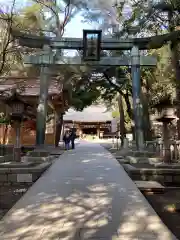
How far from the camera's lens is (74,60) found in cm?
1519

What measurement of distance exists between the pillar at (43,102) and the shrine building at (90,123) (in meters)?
32.1

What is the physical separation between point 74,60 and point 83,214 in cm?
1082

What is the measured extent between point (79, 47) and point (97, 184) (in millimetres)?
8796

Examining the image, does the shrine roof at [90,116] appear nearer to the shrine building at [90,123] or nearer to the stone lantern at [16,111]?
the shrine building at [90,123]

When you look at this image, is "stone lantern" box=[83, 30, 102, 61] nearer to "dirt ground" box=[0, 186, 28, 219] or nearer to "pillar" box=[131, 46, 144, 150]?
"pillar" box=[131, 46, 144, 150]

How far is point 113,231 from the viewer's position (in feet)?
14.9

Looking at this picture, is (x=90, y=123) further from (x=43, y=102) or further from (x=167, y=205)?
(x=167, y=205)

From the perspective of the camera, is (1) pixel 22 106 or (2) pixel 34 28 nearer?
(1) pixel 22 106

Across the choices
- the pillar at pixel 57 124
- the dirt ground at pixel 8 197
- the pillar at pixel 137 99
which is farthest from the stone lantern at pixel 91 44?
the pillar at pixel 57 124

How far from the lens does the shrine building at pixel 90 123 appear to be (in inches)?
1891

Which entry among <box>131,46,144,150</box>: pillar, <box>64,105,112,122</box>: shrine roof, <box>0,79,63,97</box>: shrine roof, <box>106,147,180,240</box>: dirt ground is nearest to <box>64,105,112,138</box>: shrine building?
<box>64,105,112,122</box>: shrine roof

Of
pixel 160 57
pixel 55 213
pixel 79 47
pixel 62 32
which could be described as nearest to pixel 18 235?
pixel 55 213

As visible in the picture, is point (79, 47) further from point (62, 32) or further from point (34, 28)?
point (62, 32)

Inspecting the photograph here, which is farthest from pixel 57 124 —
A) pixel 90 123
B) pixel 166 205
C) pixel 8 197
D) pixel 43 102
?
pixel 90 123
